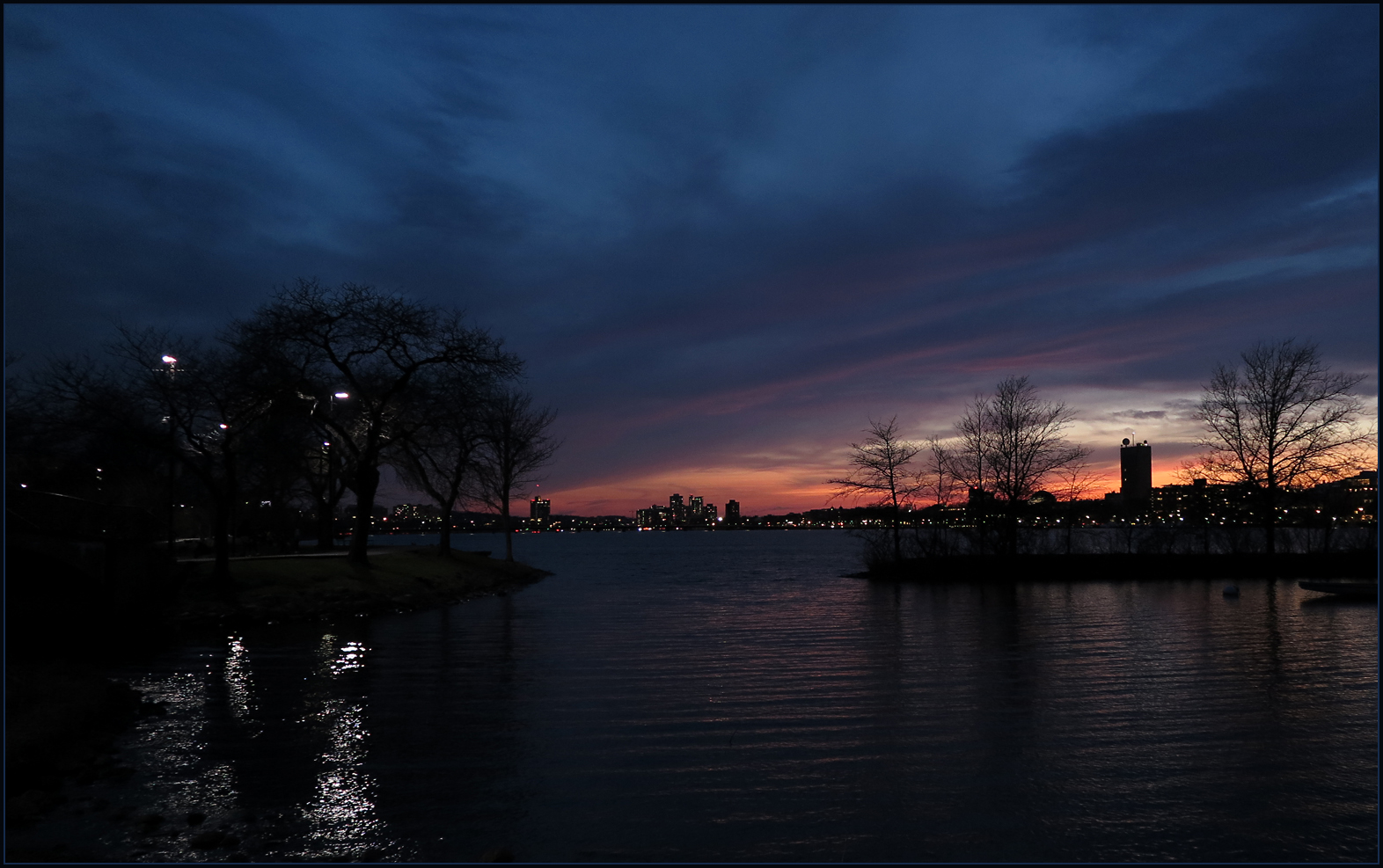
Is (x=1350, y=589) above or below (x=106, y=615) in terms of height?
below

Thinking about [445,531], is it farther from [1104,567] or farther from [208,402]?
[1104,567]

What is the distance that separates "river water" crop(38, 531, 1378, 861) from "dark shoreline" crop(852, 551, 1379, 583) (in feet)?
72.0

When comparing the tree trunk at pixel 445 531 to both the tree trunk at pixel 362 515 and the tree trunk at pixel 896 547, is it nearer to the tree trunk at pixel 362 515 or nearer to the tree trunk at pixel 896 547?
the tree trunk at pixel 362 515

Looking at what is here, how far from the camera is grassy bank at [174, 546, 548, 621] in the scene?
26078 mm

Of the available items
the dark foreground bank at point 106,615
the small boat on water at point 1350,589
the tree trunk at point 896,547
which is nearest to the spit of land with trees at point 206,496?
the dark foreground bank at point 106,615

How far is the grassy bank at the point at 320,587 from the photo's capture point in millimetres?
26078

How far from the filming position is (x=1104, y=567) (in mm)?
45188

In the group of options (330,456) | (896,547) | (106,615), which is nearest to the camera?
(106,615)

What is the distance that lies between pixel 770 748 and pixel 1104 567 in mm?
39906

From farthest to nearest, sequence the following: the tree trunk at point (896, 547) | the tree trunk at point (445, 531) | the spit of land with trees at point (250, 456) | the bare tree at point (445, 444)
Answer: the tree trunk at point (445, 531) → the tree trunk at point (896, 547) → the bare tree at point (445, 444) → the spit of land with trees at point (250, 456)

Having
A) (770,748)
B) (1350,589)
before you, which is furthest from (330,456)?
(1350,589)

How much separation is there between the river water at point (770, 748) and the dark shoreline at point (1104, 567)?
72.0 feet

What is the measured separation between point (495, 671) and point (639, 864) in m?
10.6

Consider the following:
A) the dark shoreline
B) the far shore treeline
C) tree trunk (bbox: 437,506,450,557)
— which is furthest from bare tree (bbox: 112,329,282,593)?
the dark shoreline
